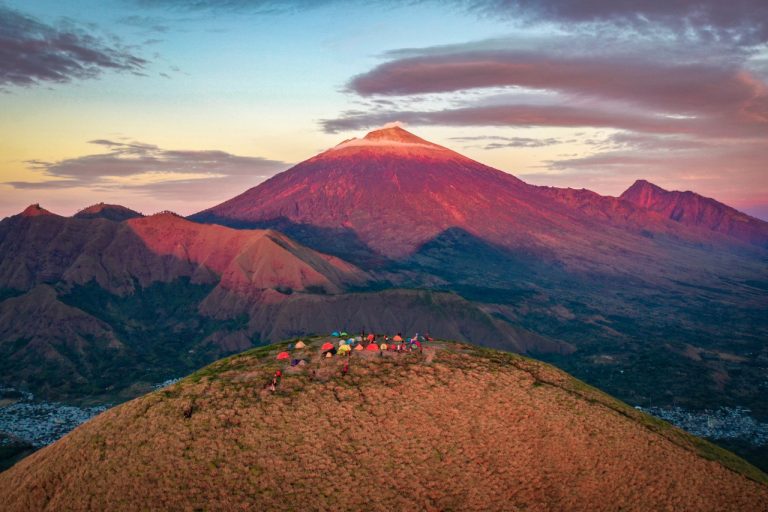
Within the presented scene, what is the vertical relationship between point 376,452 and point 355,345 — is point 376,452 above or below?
below

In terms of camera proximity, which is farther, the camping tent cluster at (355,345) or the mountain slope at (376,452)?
the camping tent cluster at (355,345)

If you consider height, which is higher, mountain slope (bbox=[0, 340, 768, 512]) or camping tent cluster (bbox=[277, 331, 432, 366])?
camping tent cluster (bbox=[277, 331, 432, 366])

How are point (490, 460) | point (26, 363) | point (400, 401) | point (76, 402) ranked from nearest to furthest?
point (490, 460) → point (400, 401) → point (76, 402) → point (26, 363)

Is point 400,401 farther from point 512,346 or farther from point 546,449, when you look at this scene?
point 512,346

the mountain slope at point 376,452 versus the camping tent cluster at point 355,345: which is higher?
the camping tent cluster at point 355,345

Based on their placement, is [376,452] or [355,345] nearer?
[376,452]

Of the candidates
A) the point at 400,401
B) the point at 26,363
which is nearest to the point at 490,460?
the point at 400,401

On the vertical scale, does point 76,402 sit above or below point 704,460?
below

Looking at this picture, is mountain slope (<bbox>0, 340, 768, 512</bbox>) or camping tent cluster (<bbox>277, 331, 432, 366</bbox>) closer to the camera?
mountain slope (<bbox>0, 340, 768, 512</bbox>)
